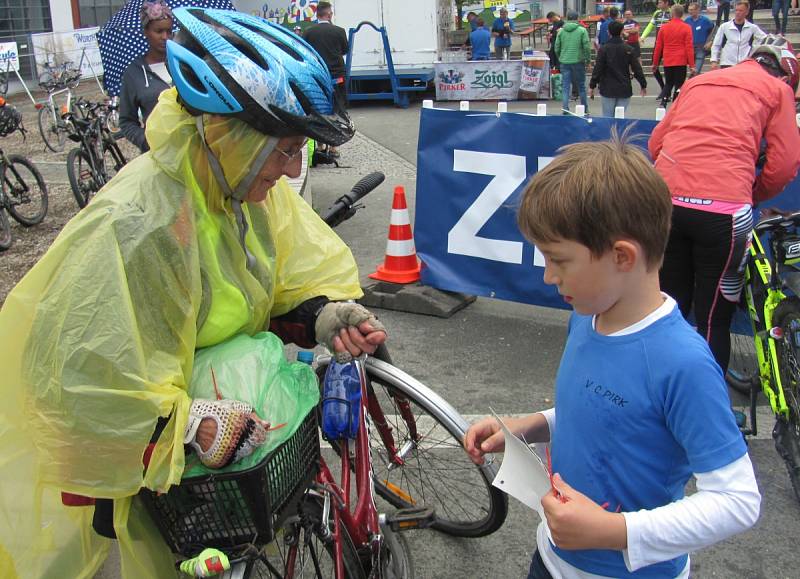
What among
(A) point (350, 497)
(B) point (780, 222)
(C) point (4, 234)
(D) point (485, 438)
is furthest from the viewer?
(C) point (4, 234)

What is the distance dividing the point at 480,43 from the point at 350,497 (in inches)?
703

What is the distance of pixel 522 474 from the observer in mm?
1547

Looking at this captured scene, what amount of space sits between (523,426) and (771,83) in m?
2.61

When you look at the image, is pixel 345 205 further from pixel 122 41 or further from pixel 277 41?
pixel 122 41

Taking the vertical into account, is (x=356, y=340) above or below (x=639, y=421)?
below

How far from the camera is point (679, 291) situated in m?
3.99

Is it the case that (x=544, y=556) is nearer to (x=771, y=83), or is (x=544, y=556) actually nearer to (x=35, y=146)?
(x=771, y=83)

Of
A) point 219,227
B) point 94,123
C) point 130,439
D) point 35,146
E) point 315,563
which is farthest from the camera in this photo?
point 35,146

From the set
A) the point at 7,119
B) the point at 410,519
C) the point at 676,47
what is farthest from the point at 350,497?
the point at 676,47

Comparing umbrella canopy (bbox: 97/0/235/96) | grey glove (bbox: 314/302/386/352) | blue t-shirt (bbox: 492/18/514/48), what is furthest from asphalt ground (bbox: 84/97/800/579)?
blue t-shirt (bbox: 492/18/514/48)

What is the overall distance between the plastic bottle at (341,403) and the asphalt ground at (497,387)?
935mm

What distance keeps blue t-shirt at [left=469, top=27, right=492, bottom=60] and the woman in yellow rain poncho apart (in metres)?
17.8

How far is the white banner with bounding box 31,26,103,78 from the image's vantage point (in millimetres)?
19844

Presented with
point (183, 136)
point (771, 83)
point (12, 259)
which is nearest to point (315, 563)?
point (183, 136)
